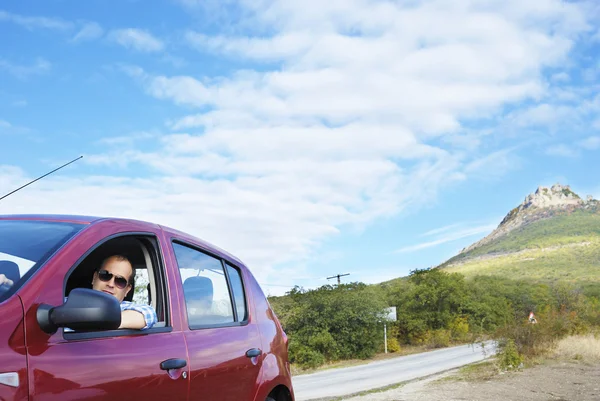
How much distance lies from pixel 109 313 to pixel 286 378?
2.50m

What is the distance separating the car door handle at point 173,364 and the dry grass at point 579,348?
23.4m

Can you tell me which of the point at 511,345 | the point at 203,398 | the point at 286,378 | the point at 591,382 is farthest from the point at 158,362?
the point at 511,345

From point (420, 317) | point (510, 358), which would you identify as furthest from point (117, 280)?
point (420, 317)

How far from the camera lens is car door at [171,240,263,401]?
152 inches

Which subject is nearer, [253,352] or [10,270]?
[10,270]

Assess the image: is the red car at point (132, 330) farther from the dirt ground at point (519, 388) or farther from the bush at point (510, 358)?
the bush at point (510, 358)

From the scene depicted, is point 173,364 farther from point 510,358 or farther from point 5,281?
point 510,358

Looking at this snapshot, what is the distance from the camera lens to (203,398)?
3781 millimetres

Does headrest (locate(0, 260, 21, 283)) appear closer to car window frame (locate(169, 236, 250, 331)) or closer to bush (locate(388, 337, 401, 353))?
car window frame (locate(169, 236, 250, 331))

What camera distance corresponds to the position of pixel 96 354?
3.01 metres

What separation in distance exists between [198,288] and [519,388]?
15.2 meters

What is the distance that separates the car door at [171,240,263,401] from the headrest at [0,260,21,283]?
1.04 meters

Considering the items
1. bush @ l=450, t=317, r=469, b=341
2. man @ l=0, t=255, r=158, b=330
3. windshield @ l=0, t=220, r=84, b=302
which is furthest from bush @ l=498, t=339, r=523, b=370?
bush @ l=450, t=317, r=469, b=341

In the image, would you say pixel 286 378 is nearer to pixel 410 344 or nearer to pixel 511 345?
pixel 511 345
